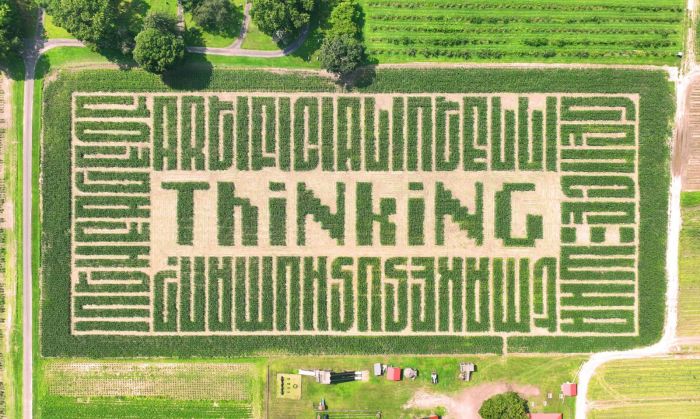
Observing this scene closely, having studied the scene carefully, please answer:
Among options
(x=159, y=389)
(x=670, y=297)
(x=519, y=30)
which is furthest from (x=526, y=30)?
(x=159, y=389)

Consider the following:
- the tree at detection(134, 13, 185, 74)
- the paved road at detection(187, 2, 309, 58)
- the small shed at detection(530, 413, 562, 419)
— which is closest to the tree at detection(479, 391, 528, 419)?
the small shed at detection(530, 413, 562, 419)

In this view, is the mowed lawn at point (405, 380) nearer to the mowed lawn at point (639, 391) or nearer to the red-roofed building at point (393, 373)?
the red-roofed building at point (393, 373)

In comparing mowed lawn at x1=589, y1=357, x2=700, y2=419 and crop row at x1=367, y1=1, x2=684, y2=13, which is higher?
crop row at x1=367, y1=1, x2=684, y2=13

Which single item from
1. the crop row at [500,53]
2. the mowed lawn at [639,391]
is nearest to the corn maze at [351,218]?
the mowed lawn at [639,391]

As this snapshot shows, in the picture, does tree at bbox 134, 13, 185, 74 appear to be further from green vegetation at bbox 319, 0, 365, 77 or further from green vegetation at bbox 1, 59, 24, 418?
green vegetation at bbox 319, 0, 365, 77

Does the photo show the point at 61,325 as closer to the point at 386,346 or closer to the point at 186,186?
the point at 186,186
